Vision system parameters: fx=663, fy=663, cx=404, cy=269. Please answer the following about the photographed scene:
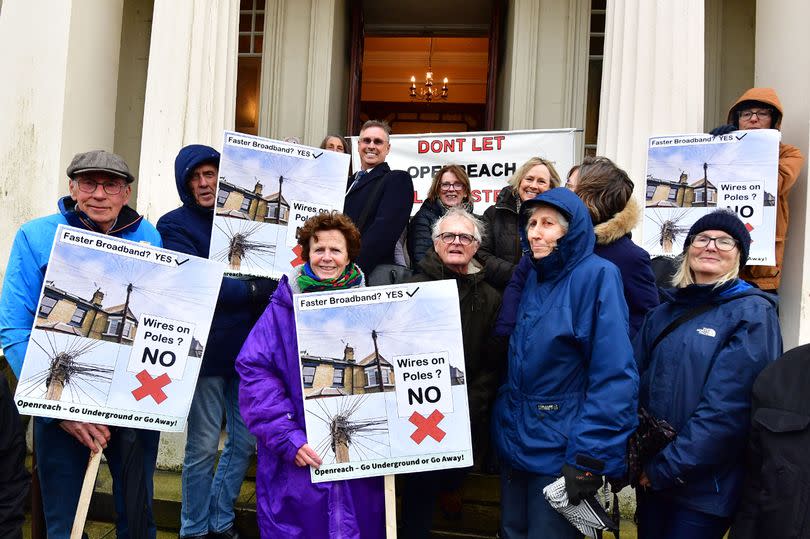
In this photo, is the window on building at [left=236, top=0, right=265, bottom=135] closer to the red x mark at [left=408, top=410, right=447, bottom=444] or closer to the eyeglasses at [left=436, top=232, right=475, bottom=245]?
the eyeglasses at [left=436, top=232, right=475, bottom=245]

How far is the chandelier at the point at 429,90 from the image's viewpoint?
1097 centimetres

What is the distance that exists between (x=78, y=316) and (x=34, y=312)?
0.26 metres

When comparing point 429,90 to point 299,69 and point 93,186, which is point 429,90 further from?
point 93,186

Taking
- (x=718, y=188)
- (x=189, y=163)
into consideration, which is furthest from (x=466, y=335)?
(x=718, y=188)

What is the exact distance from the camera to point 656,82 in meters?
4.96

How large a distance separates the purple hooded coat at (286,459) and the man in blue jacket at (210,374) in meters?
0.87

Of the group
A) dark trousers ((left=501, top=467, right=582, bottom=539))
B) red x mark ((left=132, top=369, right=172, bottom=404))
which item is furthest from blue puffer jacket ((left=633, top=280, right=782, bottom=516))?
red x mark ((left=132, top=369, right=172, bottom=404))

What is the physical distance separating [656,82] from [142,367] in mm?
4107

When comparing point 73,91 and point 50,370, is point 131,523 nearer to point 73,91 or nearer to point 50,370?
point 50,370

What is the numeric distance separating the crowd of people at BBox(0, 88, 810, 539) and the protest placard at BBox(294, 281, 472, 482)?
132mm

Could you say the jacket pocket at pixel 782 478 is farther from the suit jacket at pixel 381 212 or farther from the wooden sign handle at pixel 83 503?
the wooden sign handle at pixel 83 503

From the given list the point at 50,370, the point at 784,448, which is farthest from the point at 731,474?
the point at 50,370

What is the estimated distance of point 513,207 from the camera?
162 inches

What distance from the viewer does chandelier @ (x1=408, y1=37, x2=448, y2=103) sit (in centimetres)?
1097
